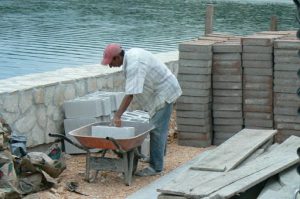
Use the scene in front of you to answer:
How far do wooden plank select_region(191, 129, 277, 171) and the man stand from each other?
30.9 inches

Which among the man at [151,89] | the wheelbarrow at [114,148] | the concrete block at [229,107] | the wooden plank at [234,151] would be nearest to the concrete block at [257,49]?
the concrete block at [229,107]

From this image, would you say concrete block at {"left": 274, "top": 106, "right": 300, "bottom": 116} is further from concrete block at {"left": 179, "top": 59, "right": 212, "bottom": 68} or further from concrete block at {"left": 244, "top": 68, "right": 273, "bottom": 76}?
concrete block at {"left": 179, "top": 59, "right": 212, "bottom": 68}

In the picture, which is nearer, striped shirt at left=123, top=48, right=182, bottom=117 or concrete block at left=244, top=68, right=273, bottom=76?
striped shirt at left=123, top=48, right=182, bottom=117

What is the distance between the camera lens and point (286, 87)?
424 inches

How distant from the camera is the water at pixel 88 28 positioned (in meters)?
18.6

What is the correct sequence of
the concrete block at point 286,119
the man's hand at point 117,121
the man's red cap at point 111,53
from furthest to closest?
the concrete block at point 286,119 < the man's hand at point 117,121 < the man's red cap at point 111,53

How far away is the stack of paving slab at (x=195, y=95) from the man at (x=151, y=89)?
74.5 inches

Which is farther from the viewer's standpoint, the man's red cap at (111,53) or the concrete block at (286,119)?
the concrete block at (286,119)

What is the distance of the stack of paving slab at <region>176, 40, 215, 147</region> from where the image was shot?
10.9 m

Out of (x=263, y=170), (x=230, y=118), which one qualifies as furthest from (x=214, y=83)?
(x=263, y=170)

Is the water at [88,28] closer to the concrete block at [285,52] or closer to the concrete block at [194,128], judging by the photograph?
the concrete block at [285,52]

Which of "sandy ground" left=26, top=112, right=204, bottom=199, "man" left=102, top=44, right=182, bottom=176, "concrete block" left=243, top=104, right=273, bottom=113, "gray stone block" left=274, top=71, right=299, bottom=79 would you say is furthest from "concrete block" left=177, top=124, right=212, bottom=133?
"man" left=102, top=44, right=182, bottom=176

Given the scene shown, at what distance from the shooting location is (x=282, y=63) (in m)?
10.7

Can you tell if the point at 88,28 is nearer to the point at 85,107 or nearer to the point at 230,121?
the point at 230,121
